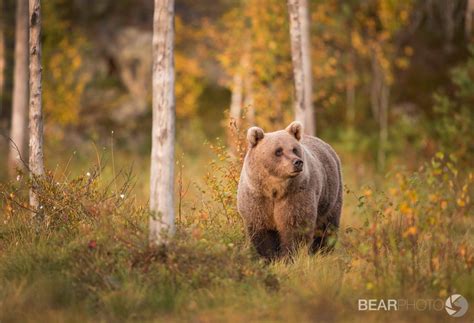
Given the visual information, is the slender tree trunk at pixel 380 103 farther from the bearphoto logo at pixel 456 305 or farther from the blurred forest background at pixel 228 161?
the bearphoto logo at pixel 456 305

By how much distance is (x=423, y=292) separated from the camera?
6023 millimetres

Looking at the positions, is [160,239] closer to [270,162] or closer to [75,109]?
[270,162]

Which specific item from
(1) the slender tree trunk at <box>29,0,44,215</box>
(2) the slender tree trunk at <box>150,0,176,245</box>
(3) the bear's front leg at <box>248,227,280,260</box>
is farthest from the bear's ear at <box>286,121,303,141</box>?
(1) the slender tree trunk at <box>29,0,44,215</box>

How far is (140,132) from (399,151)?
8956 mm

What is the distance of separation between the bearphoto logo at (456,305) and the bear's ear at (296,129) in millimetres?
2694

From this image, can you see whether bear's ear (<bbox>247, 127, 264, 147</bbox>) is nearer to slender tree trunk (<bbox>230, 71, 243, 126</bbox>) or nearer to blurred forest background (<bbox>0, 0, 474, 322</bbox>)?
blurred forest background (<bbox>0, 0, 474, 322</bbox>)

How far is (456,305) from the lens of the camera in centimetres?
591

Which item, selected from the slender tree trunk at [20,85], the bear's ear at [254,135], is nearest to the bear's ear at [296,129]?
the bear's ear at [254,135]

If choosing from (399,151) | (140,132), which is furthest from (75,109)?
(399,151)

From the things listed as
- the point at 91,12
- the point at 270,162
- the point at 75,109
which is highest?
the point at 91,12

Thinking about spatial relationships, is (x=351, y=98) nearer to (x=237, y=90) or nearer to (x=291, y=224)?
(x=237, y=90)

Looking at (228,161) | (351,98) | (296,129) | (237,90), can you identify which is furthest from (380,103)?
(296,129)

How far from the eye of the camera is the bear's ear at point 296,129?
7718mm

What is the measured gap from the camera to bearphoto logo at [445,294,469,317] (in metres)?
A: 5.81
